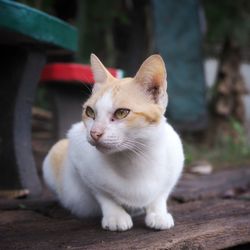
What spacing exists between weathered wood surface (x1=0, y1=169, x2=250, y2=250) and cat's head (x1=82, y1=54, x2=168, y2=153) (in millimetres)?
298

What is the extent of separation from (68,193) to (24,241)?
1.22 ft

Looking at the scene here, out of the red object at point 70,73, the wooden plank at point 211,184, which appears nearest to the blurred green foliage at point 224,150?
the wooden plank at point 211,184

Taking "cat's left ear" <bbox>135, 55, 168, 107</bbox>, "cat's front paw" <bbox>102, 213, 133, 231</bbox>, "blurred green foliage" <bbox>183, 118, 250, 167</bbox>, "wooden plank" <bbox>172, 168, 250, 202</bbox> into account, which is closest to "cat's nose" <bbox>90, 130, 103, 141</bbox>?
"cat's left ear" <bbox>135, 55, 168, 107</bbox>

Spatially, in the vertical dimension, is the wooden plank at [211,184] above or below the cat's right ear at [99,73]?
below

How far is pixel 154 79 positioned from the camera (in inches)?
59.2

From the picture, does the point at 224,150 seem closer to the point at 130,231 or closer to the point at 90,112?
the point at 130,231

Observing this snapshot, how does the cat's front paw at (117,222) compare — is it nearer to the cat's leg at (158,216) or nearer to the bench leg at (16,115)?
the cat's leg at (158,216)

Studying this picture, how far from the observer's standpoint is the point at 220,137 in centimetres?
477

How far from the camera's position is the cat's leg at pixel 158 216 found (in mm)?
1604

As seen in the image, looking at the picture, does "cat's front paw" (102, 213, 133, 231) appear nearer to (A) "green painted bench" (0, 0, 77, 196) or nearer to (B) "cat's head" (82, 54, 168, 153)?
(B) "cat's head" (82, 54, 168, 153)

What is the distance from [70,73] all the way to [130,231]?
5.65 feet

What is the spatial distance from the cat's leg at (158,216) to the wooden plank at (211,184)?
2.17ft

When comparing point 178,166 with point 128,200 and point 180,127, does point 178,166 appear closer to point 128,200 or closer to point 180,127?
point 128,200

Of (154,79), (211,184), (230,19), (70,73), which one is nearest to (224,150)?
(230,19)
